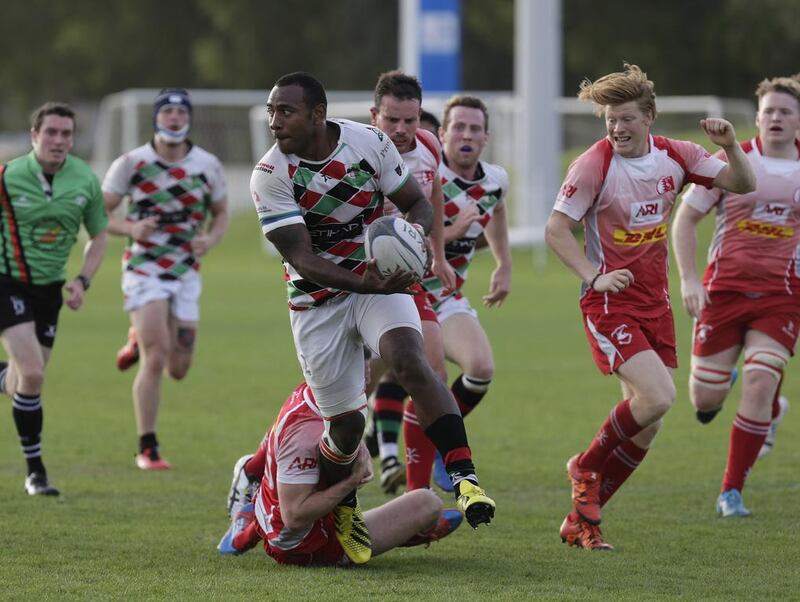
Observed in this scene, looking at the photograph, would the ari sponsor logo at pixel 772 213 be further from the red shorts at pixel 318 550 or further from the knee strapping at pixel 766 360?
the red shorts at pixel 318 550

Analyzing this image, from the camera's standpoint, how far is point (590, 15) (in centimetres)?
4844

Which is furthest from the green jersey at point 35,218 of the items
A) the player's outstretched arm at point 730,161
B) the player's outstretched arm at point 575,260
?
the player's outstretched arm at point 730,161

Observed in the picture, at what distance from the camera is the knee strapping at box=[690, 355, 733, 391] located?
8.57 meters

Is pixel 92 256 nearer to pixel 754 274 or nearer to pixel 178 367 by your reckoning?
pixel 178 367

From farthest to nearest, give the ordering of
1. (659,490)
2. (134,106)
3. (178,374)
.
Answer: (134,106) → (178,374) → (659,490)

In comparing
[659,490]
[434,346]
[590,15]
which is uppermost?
[590,15]

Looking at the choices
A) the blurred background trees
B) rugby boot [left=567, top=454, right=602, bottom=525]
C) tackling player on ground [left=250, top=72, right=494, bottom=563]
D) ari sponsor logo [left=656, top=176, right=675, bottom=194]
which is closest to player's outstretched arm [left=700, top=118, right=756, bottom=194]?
ari sponsor logo [left=656, top=176, right=675, bottom=194]

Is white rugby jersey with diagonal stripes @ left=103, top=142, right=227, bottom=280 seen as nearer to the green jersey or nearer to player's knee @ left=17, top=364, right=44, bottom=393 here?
the green jersey

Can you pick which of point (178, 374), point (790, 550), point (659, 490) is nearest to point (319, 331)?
point (790, 550)

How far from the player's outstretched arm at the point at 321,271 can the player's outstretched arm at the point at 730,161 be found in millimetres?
1758

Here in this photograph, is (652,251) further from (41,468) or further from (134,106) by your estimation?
(134,106)

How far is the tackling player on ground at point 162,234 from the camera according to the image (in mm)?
10188

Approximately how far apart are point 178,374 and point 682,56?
1569 inches

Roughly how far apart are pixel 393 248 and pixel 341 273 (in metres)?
0.27
